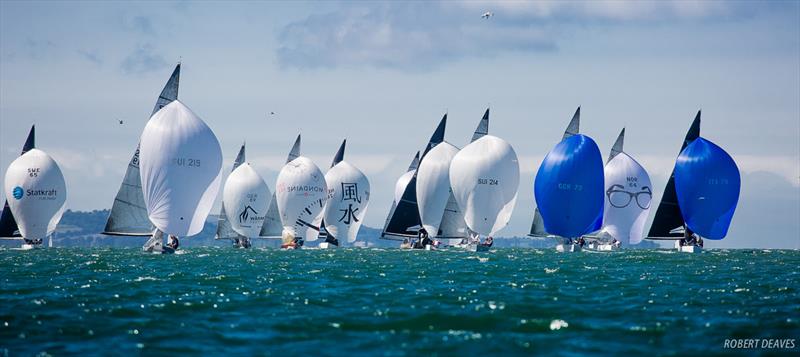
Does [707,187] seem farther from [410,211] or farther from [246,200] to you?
[246,200]

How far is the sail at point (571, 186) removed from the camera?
255 ft

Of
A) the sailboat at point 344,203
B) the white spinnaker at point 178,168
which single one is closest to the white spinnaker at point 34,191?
the sailboat at point 344,203

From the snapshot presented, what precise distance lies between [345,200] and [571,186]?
119 ft

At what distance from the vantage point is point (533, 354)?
880 inches

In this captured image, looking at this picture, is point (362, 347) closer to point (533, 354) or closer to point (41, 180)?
point (533, 354)

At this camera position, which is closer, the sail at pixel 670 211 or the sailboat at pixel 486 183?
the sailboat at pixel 486 183

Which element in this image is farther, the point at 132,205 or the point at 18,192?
the point at 18,192

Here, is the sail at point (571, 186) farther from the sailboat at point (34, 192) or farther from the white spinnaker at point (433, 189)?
the sailboat at point (34, 192)

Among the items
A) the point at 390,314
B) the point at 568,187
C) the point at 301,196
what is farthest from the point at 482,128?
the point at 390,314

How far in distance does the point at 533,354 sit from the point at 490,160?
209ft

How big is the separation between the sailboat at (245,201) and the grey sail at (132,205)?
4587 centimetres

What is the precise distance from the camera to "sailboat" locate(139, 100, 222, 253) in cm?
6338

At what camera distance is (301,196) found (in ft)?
346

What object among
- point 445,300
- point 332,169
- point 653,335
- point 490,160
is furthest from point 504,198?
point 653,335
